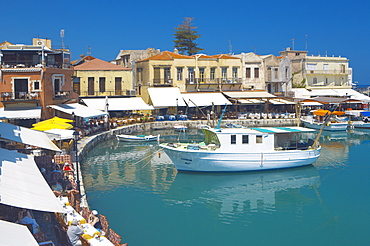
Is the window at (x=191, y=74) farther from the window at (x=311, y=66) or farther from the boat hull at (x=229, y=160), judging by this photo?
the boat hull at (x=229, y=160)

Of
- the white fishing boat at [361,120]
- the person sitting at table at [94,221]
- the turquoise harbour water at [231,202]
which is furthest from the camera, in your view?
the white fishing boat at [361,120]

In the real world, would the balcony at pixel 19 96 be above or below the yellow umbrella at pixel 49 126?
above

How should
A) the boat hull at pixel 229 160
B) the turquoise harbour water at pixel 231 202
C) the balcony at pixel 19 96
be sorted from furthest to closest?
the balcony at pixel 19 96, the boat hull at pixel 229 160, the turquoise harbour water at pixel 231 202

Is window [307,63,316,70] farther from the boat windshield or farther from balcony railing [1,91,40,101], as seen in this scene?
balcony railing [1,91,40,101]

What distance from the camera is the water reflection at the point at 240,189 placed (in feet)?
60.5

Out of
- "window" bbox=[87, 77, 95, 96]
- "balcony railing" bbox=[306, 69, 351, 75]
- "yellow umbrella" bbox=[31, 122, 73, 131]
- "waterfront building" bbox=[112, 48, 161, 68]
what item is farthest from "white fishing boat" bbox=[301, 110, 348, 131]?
"yellow umbrella" bbox=[31, 122, 73, 131]

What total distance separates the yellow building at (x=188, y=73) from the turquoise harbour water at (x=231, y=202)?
21650 mm

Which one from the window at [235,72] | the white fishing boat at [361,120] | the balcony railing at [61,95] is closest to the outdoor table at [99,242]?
the balcony railing at [61,95]

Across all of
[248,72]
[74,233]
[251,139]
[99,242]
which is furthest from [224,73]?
[74,233]

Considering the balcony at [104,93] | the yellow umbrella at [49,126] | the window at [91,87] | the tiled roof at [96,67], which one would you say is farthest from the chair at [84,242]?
the tiled roof at [96,67]

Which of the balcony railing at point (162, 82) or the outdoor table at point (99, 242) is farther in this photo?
the balcony railing at point (162, 82)

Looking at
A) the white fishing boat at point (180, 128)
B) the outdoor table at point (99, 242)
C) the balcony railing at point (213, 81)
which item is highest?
the balcony railing at point (213, 81)

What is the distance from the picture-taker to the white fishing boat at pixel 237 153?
74.4ft

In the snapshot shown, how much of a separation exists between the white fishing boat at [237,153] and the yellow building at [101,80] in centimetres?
2544
